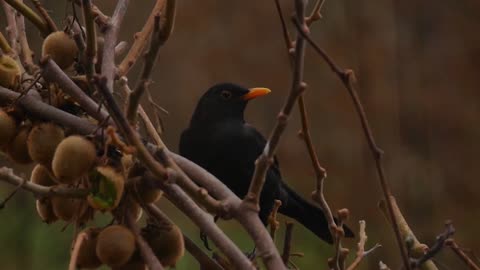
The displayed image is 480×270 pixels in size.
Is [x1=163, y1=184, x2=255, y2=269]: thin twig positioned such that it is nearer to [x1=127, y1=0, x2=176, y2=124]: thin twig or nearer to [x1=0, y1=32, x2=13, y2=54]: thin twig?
[x1=127, y1=0, x2=176, y2=124]: thin twig

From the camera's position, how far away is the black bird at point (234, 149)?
162 cm

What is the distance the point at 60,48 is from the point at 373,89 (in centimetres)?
302

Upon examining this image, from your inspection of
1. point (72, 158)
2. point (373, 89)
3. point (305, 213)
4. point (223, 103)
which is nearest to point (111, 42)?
point (72, 158)

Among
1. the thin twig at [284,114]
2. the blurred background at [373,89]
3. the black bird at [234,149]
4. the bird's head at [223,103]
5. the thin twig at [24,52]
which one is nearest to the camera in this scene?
the thin twig at [284,114]

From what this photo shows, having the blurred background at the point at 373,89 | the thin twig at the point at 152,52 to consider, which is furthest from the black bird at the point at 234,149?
the blurred background at the point at 373,89

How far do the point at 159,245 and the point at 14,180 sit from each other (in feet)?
0.38

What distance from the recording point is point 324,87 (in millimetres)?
3717

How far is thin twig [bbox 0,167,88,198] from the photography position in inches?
25.3

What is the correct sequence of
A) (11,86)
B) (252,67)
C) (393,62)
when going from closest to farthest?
(11,86) → (252,67) → (393,62)

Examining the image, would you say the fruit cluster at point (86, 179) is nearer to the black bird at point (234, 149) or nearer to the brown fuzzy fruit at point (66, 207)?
the brown fuzzy fruit at point (66, 207)

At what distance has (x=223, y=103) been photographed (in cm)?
179

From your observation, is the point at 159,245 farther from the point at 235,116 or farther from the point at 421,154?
the point at 421,154

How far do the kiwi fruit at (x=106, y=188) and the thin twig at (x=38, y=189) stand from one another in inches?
0.5

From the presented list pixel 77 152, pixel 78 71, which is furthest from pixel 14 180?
pixel 78 71
